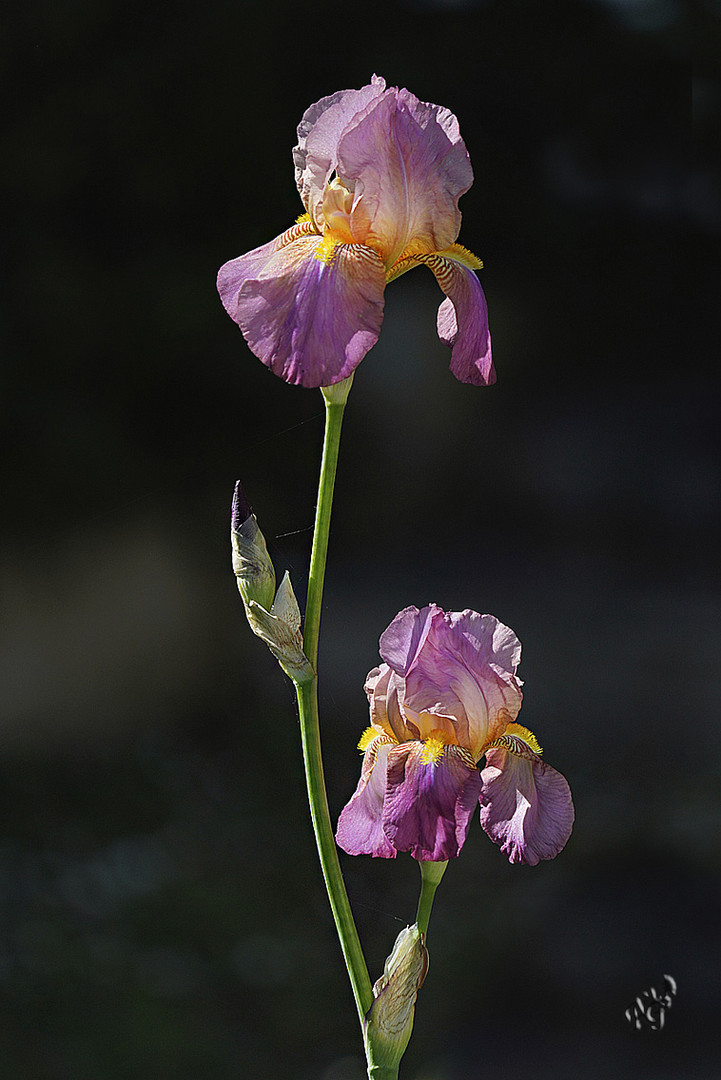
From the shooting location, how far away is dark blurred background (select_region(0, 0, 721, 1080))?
114cm

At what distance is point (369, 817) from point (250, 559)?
0.58ft

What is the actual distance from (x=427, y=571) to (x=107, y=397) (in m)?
0.49

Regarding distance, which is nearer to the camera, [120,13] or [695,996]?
[120,13]

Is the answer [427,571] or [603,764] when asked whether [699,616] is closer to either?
[603,764]

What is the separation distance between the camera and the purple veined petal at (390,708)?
0.53 m

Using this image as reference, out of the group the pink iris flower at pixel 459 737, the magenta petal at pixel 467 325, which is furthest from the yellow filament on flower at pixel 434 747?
the magenta petal at pixel 467 325

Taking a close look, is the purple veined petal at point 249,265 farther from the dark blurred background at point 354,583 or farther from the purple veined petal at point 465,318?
the dark blurred background at point 354,583

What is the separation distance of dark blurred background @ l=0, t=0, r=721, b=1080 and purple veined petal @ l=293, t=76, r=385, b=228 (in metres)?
0.66

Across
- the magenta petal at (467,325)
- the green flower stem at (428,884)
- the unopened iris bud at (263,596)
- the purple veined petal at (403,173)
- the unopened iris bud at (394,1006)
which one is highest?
the purple veined petal at (403,173)

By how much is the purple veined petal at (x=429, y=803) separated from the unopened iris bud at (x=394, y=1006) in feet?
0.23

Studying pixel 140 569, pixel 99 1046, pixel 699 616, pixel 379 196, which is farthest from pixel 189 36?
pixel 99 1046

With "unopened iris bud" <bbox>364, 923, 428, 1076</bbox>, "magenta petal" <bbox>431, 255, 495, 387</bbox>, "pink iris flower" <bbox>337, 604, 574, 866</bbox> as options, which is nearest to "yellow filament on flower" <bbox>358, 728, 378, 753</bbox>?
"pink iris flower" <bbox>337, 604, 574, 866</bbox>

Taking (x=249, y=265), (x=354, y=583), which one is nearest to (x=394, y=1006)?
(x=249, y=265)

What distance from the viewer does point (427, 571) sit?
117 cm
